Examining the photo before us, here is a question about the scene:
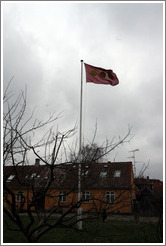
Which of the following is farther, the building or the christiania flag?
the christiania flag

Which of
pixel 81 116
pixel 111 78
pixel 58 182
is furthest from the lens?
pixel 81 116

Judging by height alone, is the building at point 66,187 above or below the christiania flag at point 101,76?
below

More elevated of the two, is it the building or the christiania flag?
the christiania flag

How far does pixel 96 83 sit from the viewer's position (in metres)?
8.69

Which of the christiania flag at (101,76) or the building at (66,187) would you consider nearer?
the building at (66,187)

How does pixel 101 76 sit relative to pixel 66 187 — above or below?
above

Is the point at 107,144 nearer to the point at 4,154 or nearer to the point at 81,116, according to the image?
the point at 4,154

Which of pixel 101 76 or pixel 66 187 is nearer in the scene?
pixel 66 187

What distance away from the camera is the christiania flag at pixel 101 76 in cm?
Answer: 855

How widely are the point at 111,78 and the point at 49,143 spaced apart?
5.10m

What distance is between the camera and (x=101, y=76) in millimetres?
8758

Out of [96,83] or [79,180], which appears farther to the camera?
[96,83]

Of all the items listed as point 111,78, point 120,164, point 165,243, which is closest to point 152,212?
point 165,243

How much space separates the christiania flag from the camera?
8.55 m
